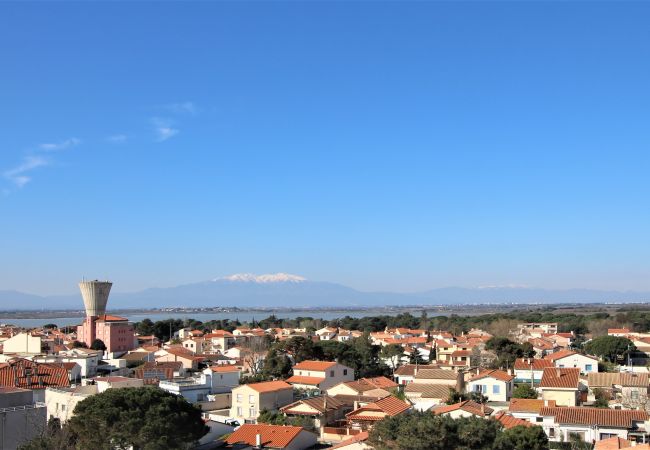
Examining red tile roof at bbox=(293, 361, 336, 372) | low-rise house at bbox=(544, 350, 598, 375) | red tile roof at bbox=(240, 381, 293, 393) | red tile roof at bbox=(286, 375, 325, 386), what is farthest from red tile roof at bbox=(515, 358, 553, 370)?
red tile roof at bbox=(240, 381, 293, 393)

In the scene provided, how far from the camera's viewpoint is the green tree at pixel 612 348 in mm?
48516

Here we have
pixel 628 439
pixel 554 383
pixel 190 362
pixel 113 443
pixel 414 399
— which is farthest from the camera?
pixel 190 362

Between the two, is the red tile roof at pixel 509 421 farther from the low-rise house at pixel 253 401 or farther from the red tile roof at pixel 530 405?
the low-rise house at pixel 253 401

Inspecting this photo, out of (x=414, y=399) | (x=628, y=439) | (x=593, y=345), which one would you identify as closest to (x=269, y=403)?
(x=414, y=399)

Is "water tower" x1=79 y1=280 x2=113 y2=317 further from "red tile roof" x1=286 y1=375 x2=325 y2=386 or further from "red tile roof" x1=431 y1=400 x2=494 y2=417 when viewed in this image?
"red tile roof" x1=431 y1=400 x2=494 y2=417

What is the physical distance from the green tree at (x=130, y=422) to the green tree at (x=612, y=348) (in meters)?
37.0

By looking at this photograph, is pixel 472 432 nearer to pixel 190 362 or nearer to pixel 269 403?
pixel 269 403

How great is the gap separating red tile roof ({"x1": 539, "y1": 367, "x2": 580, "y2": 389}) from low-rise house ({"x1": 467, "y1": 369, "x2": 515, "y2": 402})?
81.8 inches

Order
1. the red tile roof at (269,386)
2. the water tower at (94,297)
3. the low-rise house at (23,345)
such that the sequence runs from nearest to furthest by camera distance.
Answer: the red tile roof at (269,386), the low-rise house at (23,345), the water tower at (94,297)

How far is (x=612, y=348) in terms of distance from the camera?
48531 mm

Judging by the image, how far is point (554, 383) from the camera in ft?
102

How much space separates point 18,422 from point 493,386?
22.7 meters

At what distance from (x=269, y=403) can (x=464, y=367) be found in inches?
681

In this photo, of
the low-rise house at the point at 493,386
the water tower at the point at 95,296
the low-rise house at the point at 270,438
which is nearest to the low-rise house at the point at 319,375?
the low-rise house at the point at 493,386
